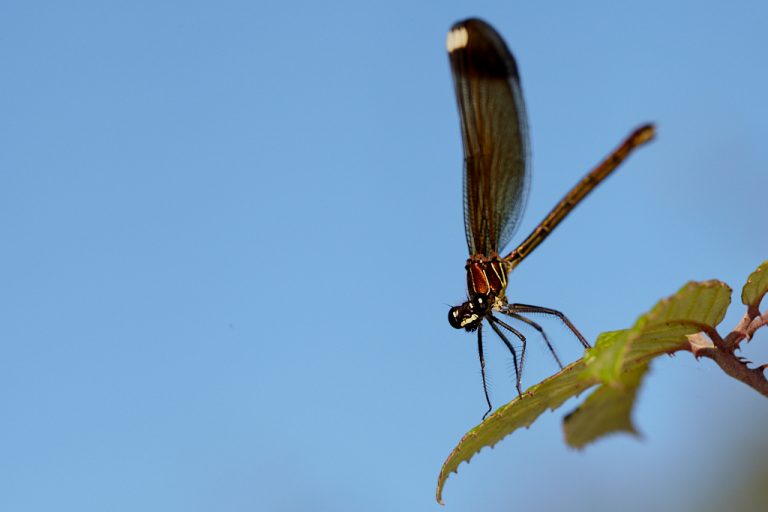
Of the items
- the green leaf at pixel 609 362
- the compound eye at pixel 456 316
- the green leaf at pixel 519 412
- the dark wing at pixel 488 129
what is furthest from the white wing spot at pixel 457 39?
the green leaf at pixel 609 362

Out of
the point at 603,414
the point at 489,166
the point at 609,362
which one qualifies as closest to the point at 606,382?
the point at 609,362

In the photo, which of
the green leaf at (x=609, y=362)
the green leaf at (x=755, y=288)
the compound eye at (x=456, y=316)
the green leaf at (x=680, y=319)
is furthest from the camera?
the compound eye at (x=456, y=316)

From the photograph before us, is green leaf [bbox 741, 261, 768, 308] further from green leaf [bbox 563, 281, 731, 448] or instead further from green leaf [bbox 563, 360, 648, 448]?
green leaf [bbox 563, 360, 648, 448]

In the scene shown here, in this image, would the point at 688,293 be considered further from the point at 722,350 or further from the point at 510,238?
the point at 510,238

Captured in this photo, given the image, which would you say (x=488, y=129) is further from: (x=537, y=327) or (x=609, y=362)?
(x=609, y=362)

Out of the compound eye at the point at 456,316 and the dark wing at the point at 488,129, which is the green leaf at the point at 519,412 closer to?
the compound eye at the point at 456,316

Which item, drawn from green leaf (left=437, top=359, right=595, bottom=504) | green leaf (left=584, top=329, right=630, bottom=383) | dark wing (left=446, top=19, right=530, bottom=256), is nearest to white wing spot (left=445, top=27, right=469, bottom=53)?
dark wing (left=446, top=19, right=530, bottom=256)

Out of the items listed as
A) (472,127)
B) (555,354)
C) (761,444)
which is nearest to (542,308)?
(555,354)
